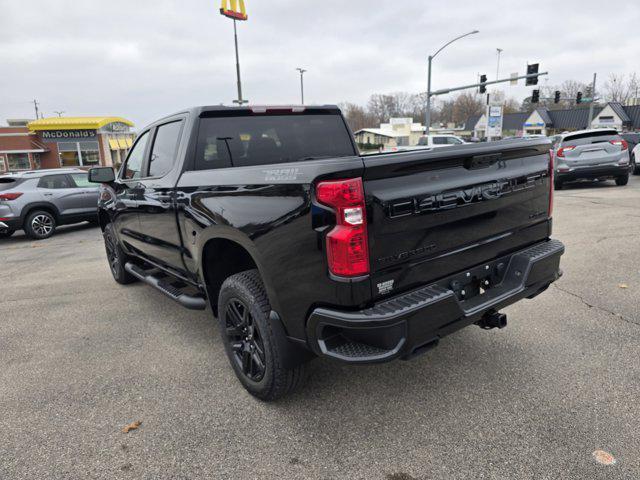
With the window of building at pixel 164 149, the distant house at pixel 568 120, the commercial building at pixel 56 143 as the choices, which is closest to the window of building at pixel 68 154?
the commercial building at pixel 56 143

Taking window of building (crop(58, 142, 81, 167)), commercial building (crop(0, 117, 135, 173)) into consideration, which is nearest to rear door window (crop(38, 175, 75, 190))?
commercial building (crop(0, 117, 135, 173))

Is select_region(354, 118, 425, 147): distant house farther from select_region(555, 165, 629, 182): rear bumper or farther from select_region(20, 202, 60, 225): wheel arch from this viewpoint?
select_region(20, 202, 60, 225): wheel arch

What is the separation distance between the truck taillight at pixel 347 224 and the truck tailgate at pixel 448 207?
0.05 metres

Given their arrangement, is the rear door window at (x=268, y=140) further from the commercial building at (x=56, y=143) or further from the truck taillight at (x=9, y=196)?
the commercial building at (x=56, y=143)

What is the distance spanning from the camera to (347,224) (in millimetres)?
2049

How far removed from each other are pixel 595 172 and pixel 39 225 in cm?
1464

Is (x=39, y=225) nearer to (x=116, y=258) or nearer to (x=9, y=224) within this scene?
(x=9, y=224)

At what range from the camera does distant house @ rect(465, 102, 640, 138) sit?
5819cm

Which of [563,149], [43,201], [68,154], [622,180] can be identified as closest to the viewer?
[43,201]

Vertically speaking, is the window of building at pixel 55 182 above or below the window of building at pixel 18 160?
below

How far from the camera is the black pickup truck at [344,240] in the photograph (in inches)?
83.0

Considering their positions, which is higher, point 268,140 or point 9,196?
point 268,140

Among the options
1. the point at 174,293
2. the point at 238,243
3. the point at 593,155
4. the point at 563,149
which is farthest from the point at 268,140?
the point at 593,155

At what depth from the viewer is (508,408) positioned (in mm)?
2686
